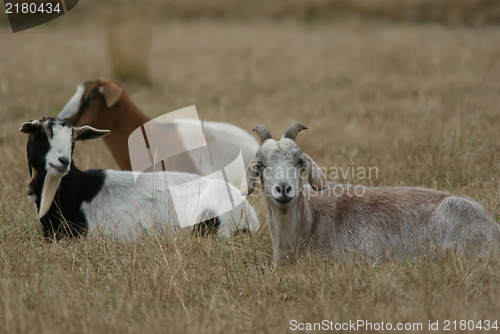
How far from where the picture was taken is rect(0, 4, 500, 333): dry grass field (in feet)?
13.0

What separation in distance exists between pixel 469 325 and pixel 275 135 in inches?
235

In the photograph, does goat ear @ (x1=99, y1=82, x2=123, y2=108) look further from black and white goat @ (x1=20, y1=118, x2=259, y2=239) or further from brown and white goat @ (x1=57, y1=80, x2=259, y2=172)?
black and white goat @ (x1=20, y1=118, x2=259, y2=239)

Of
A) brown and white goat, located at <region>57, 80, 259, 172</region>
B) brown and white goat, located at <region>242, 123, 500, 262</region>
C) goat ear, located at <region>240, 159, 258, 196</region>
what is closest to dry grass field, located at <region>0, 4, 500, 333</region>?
brown and white goat, located at <region>242, 123, 500, 262</region>

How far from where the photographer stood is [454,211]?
4.84 meters

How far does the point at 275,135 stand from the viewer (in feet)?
30.8

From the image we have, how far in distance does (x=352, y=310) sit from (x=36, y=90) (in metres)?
9.92

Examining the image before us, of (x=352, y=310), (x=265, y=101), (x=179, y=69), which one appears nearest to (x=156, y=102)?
(x=265, y=101)

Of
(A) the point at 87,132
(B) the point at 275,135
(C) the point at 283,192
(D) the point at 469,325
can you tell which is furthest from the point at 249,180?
(B) the point at 275,135

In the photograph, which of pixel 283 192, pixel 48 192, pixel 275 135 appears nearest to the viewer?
pixel 283 192

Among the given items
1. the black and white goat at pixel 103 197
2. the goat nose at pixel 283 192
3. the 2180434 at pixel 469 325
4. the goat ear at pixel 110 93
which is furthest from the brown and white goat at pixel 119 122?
the 2180434 at pixel 469 325

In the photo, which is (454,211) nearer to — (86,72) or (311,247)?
(311,247)

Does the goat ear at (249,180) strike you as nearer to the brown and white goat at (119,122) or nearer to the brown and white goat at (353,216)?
the brown and white goat at (353,216)

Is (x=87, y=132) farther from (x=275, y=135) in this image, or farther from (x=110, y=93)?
(x=275, y=135)

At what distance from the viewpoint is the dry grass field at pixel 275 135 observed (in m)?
3.95
